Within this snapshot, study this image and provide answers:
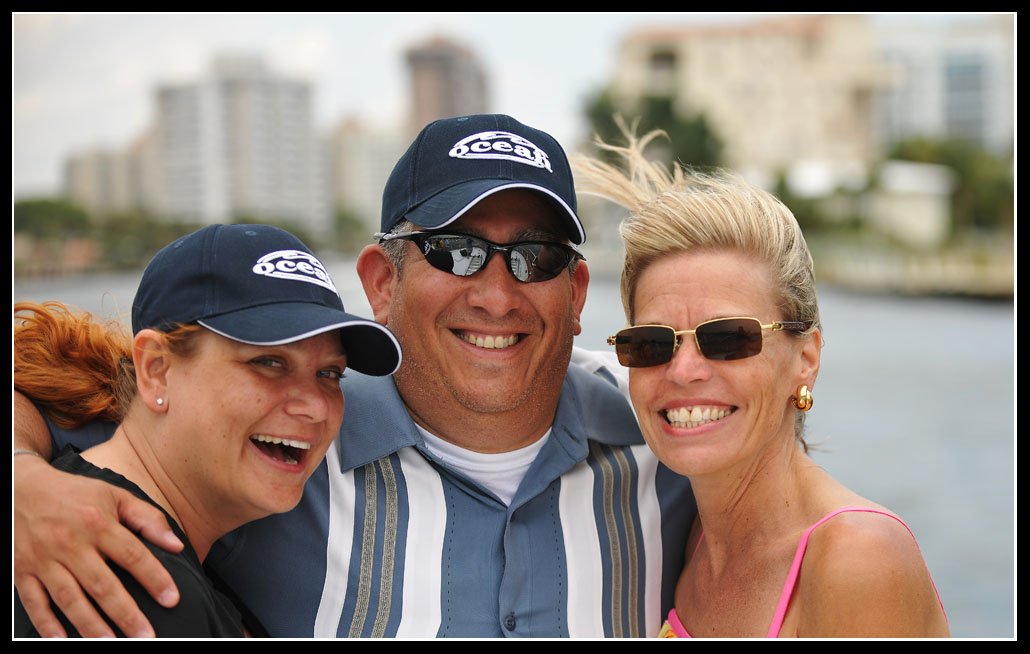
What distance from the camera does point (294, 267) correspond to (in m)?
2.28

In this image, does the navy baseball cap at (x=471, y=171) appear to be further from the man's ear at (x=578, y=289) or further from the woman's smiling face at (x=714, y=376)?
the woman's smiling face at (x=714, y=376)

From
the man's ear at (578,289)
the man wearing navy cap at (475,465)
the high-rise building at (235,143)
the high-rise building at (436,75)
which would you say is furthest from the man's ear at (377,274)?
the high-rise building at (235,143)

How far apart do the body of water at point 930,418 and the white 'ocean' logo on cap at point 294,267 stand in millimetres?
564

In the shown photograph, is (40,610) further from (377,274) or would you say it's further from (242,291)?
(377,274)

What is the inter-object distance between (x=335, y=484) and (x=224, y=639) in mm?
594

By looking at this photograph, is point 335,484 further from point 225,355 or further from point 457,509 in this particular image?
point 225,355

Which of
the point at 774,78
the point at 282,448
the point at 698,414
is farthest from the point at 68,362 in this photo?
the point at 774,78

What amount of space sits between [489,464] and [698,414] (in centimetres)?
64

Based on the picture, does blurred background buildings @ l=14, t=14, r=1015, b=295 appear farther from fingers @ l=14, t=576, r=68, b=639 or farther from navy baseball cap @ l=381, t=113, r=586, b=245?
fingers @ l=14, t=576, r=68, b=639

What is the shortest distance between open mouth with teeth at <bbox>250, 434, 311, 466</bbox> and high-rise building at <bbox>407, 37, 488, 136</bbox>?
6963cm

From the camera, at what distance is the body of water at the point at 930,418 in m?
14.9

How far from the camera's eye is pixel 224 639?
82.1 inches
